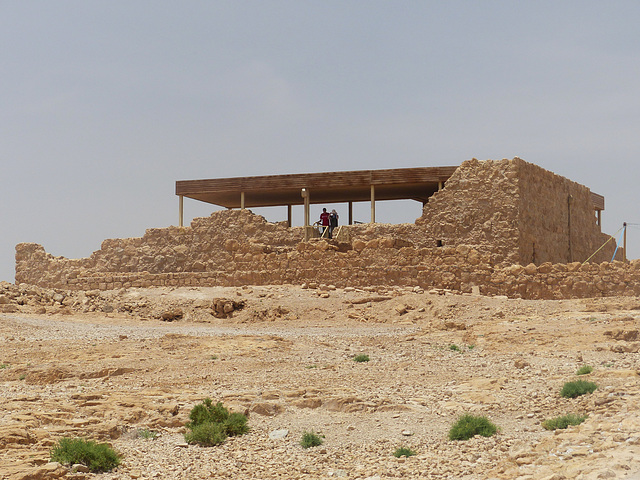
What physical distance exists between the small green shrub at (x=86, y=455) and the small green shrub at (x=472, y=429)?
356 cm

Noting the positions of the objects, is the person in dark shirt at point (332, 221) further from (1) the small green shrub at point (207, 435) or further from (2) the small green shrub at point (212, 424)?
(1) the small green shrub at point (207, 435)

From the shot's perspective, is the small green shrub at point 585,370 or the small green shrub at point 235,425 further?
the small green shrub at point 585,370

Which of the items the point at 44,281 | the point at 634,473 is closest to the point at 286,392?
the point at 634,473

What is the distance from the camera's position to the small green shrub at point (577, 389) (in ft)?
A: 27.8

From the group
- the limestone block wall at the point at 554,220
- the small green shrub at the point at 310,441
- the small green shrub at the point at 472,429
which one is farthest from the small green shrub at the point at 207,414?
the limestone block wall at the point at 554,220

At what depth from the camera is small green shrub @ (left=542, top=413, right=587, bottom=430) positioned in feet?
24.3

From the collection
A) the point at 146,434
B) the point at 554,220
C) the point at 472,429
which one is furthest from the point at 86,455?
the point at 554,220

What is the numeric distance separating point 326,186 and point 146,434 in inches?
677

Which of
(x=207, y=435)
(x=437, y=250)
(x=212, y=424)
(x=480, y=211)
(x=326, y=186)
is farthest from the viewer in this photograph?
(x=326, y=186)

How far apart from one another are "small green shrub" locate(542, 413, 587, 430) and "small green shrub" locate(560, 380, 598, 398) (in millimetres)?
890

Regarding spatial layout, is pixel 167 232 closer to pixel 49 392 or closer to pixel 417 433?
pixel 49 392

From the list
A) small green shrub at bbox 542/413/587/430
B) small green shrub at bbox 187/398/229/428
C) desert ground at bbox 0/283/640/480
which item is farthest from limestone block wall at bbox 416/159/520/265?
small green shrub at bbox 187/398/229/428

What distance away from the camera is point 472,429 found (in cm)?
761

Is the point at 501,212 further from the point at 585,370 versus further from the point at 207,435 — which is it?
the point at 207,435
